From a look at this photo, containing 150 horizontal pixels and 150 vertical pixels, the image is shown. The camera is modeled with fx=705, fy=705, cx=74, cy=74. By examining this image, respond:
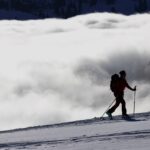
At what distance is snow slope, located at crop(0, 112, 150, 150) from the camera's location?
18.6 meters

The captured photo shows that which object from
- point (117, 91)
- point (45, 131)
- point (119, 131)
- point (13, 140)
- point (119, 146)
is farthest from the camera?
point (117, 91)

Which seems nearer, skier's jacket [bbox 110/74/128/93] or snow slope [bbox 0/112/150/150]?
snow slope [bbox 0/112/150/150]

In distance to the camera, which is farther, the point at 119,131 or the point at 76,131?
the point at 76,131

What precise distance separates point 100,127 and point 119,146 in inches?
200

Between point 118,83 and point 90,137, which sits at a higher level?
point 118,83

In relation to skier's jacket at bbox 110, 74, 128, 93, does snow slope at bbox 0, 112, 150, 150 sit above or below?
below

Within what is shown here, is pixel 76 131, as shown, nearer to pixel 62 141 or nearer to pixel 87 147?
pixel 62 141

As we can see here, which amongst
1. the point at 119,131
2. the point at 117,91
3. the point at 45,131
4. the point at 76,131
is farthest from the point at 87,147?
the point at 117,91

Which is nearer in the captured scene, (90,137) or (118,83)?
(90,137)

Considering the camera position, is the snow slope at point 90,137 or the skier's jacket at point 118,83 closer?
the snow slope at point 90,137

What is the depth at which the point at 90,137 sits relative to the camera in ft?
67.4

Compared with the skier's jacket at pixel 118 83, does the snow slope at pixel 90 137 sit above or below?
below

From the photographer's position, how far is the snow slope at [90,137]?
61.2 ft

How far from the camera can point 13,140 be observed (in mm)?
22797
